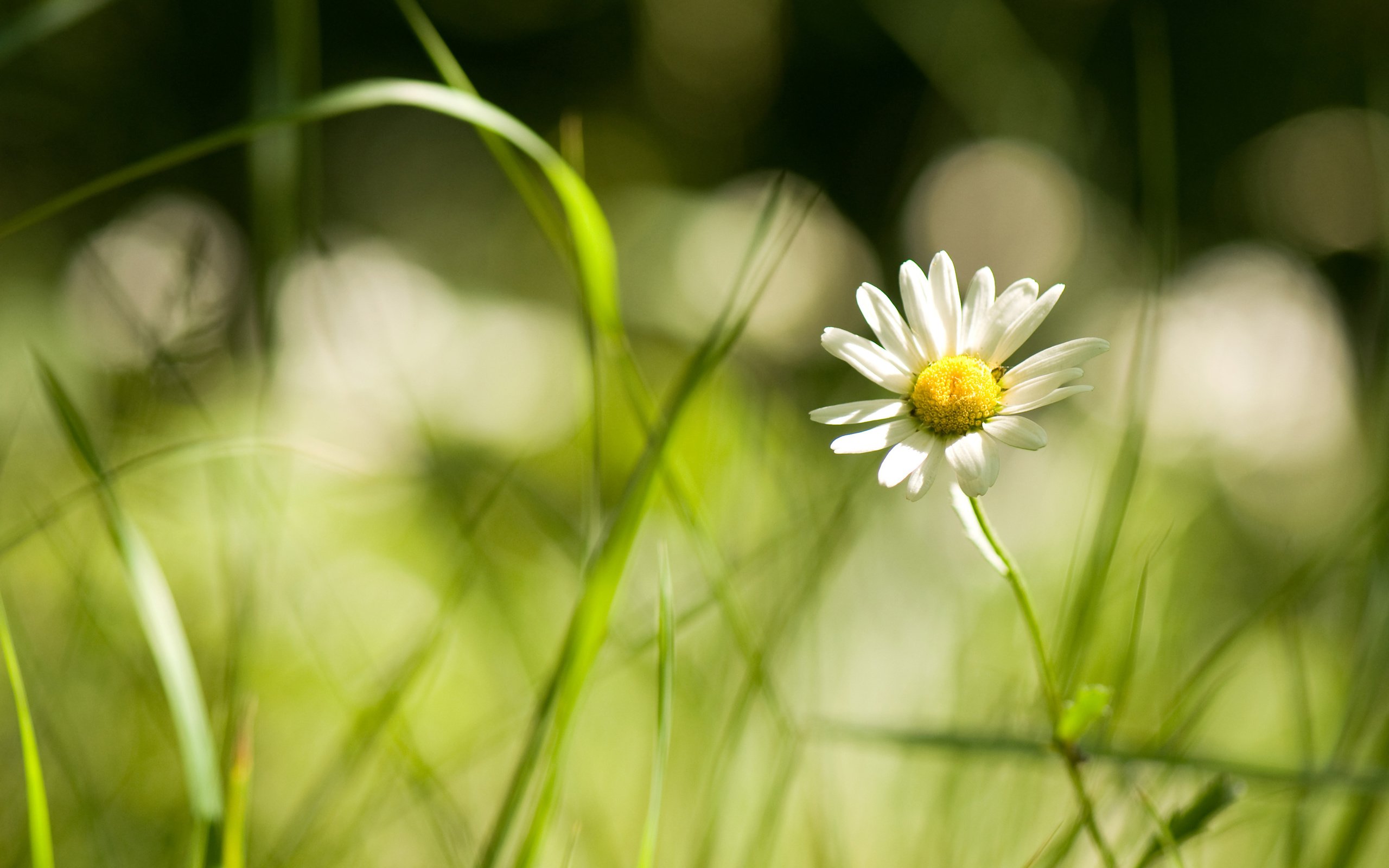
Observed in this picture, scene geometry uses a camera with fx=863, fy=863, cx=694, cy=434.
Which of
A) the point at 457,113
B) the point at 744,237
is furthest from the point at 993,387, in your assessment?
the point at 744,237

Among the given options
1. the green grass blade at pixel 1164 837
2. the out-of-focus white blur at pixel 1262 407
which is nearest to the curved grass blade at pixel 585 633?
the green grass blade at pixel 1164 837

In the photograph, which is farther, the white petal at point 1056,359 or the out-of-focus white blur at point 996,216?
the out-of-focus white blur at point 996,216

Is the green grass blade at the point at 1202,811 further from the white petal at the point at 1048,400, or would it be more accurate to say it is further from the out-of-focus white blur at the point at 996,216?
the out-of-focus white blur at the point at 996,216

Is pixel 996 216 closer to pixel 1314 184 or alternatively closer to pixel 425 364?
pixel 1314 184

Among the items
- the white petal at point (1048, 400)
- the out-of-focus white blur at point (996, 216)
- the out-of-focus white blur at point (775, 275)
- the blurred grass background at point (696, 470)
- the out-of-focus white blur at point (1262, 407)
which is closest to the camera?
the white petal at point (1048, 400)

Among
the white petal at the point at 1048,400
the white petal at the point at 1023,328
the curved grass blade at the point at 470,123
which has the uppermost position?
the curved grass blade at the point at 470,123

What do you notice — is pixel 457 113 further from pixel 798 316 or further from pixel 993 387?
pixel 798 316

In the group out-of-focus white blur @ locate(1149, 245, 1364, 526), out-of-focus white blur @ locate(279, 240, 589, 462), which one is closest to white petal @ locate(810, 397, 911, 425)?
out-of-focus white blur @ locate(279, 240, 589, 462)
